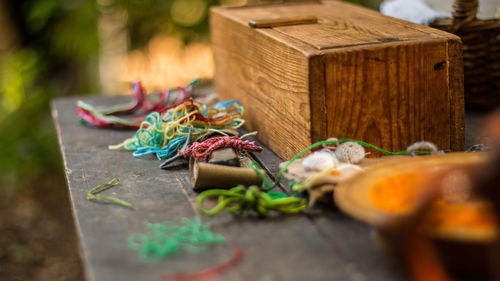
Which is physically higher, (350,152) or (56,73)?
(350,152)

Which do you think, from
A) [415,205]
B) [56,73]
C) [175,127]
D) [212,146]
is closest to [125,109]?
[175,127]

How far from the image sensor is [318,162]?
1203mm

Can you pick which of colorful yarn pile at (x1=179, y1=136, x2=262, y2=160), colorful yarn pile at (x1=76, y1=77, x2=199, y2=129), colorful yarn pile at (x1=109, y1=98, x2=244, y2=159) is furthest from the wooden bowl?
colorful yarn pile at (x1=76, y1=77, x2=199, y2=129)

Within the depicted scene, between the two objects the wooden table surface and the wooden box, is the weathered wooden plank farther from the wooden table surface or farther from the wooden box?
the wooden box

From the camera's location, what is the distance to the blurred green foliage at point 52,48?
3.03 m

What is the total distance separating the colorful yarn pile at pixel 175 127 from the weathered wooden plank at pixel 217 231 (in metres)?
0.09

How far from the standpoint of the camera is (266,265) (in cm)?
97

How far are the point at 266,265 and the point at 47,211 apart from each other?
8.45 feet

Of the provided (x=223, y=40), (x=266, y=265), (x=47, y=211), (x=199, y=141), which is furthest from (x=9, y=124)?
(x=266, y=265)

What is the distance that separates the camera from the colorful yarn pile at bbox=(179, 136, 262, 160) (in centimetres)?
138

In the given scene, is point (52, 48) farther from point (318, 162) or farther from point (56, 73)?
point (318, 162)

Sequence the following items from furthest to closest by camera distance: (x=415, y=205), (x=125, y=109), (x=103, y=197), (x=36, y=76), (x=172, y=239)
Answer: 1. (x=36, y=76)
2. (x=125, y=109)
3. (x=103, y=197)
4. (x=172, y=239)
5. (x=415, y=205)

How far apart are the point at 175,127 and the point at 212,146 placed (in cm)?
21

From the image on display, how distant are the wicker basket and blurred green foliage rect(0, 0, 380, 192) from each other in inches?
57.6
